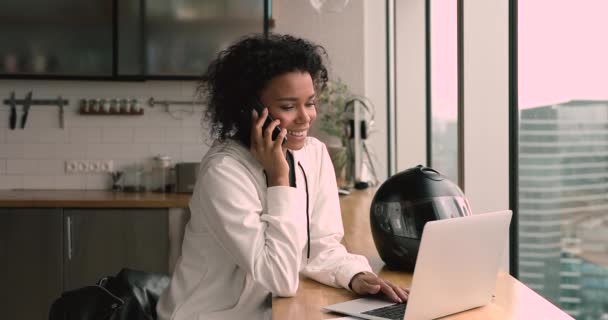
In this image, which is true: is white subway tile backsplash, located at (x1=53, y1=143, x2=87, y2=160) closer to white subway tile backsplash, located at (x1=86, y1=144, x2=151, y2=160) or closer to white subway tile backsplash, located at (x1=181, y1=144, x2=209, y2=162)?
white subway tile backsplash, located at (x1=86, y1=144, x2=151, y2=160)

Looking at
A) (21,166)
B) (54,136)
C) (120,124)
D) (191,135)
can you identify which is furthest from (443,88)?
(21,166)

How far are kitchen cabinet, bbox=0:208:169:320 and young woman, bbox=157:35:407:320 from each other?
2500mm

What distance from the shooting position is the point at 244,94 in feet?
5.75

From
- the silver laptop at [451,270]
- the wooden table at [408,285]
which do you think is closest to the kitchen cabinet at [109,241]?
the wooden table at [408,285]

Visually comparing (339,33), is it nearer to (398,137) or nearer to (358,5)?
(358,5)

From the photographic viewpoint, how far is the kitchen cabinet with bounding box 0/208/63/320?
4.18m

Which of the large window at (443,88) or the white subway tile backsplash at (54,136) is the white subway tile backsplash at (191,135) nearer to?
the white subway tile backsplash at (54,136)

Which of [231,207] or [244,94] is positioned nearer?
[231,207]

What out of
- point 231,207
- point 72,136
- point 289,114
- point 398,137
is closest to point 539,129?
point 289,114

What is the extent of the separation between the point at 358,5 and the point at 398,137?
96 centimetres

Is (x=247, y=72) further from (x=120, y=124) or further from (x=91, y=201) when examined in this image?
(x=120, y=124)

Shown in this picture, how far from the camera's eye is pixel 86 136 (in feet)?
16.0

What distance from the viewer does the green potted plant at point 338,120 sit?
4.55 meters

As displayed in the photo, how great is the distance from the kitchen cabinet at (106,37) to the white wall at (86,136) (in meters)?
0.26
